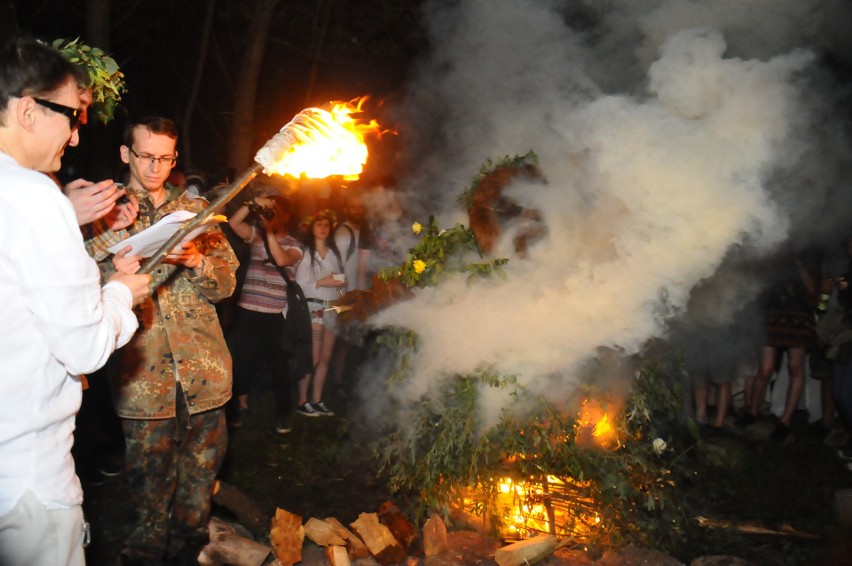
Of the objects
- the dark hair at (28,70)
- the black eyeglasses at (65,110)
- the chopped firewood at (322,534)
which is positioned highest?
the dark hair at (28,70)

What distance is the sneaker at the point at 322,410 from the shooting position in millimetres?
7605

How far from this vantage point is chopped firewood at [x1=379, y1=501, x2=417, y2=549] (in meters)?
4.58

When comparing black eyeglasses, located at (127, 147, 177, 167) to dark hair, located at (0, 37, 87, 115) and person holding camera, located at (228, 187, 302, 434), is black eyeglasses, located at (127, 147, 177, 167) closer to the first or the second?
dark hair, located at (0, 37, 87, 115)

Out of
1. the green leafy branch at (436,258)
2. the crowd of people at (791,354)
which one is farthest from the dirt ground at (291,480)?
the crowd of people at (791,354)

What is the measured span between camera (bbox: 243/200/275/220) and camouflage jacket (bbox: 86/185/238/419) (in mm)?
2482

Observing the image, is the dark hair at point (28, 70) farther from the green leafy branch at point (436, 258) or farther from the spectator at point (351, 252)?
the spectator at point (351, 252)

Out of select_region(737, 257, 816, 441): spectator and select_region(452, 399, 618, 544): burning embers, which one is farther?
select_region(737, 257, 816, 441): spectator

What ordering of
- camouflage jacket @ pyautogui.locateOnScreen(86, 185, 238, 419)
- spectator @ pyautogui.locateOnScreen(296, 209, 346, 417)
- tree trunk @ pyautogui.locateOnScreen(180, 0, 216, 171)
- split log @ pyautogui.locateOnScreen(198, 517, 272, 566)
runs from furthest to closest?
tree trunk @ pyautogui.locateOnScreen(180, 0, 216, 171)
spectator @ pyautogui.locateOnScreen(296, 209, 346, 417)
split log @ pyautogui.locateOnScreen(198, 517, 272, 566)
camouflage jacket @ pyautogui.locateOnScreen(86, 185, 238, 419)

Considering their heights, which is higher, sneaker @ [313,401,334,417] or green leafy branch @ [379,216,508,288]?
green leafy branch @ [379,216,508,288]

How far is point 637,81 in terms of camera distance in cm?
527

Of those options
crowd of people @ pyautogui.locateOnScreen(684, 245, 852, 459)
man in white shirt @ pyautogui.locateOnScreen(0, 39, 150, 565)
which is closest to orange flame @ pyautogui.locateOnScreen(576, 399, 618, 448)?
crowd of people @ pyautogui.locateOnScreen(684, 245, 852, 459)

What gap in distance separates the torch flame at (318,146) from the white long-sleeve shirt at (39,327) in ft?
3.50

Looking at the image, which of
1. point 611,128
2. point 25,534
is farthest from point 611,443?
point 25,534

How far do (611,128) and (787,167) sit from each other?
1.08 metres
